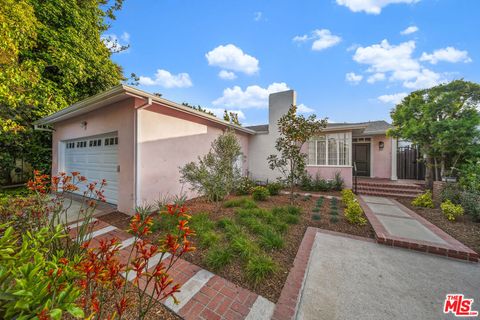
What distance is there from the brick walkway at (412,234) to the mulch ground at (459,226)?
8.2 inches

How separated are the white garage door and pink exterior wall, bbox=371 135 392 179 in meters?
13.1

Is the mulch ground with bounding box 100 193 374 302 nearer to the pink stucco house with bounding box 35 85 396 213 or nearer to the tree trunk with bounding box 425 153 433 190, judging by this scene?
the pink stucco house with bounding box 35 85 396 213

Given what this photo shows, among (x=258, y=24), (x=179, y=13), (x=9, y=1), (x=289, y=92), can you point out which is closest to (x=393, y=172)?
(x=289, y=92)

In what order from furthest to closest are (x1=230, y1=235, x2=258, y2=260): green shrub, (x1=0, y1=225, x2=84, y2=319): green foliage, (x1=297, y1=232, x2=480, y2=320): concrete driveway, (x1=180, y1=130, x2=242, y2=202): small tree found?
1. (x1=180, y1=130, x2=242, y2=202): small tree
2. (x1=230, y1=235, x2=258, y2=260): green shrub
3. (x1=297, y1=232, x2=480, y2=320): concrete driveway
4. (x1=0, y1=225, x2=84, y2=319): green foliage

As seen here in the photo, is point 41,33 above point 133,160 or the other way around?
above

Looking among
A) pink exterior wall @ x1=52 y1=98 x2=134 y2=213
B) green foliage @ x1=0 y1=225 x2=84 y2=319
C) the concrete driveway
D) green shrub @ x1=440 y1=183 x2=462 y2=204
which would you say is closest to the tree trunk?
green shrub @ x1=440 y1=183 x2=462 y2=204

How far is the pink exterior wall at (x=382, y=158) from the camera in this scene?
9.93 meters

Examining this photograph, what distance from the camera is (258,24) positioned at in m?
7.44

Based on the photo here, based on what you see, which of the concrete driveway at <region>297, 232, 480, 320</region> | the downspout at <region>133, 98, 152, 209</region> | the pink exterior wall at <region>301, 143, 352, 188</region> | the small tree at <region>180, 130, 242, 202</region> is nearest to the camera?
the concrete driveway at <region>297, 232, 480, 320</region>

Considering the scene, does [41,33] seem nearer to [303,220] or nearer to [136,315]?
[136,315]

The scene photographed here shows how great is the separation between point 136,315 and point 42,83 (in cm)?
1031

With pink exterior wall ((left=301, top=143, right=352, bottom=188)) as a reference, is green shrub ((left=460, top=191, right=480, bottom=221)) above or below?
below

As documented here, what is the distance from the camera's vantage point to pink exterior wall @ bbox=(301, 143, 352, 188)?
28.5 ft

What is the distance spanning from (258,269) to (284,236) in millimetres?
1436
